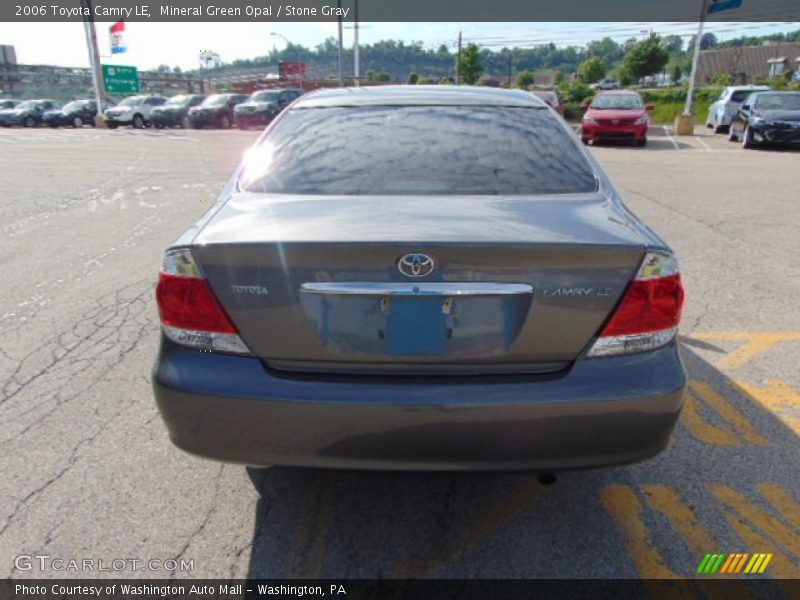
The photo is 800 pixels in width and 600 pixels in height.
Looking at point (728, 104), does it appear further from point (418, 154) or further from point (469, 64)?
point (469, 64)

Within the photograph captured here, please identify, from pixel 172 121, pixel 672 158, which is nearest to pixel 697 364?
pixel 672 158

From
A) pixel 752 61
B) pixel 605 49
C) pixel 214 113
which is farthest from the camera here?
pixel 605 49

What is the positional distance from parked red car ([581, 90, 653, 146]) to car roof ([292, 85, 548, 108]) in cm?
1577

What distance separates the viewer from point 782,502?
244cm

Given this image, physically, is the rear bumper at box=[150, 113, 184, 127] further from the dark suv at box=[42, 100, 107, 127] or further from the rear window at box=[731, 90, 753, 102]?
the rear window at box=[731, 90, 753, 102]

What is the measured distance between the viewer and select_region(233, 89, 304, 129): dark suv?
26703 millimetres

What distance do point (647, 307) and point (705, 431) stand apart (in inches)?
54.5

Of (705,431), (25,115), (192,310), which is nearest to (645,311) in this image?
(705,431)

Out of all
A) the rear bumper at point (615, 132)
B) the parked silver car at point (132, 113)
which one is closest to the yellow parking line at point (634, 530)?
the rear bumper at point (615, 132)

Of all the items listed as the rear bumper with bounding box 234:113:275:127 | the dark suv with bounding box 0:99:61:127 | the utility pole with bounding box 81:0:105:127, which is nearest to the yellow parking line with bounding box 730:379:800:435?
the rear bumper with bounding box 234:113:275:127

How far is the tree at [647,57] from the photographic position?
168 ft

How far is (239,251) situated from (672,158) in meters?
15.8

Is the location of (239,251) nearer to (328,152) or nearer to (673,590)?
(328,152)

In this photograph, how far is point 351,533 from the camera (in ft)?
7.50
